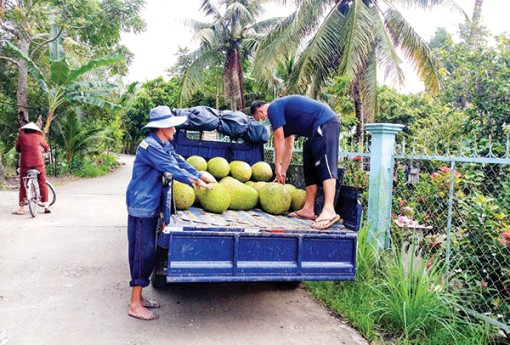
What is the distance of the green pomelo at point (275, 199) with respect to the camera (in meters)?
4.24

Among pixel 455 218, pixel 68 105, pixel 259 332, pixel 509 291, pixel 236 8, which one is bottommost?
pixel 259 332

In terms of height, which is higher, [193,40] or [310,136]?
[193,40]

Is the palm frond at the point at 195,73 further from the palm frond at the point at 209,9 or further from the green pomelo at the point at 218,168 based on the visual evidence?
the green pomelo at the point at 218,168

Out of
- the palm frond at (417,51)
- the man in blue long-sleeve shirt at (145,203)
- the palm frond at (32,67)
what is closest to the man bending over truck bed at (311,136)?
the man in blue long-sleeve shirt at (145,203)

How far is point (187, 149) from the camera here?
548 centimetres

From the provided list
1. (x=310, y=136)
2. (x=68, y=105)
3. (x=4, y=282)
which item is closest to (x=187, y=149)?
(x=310, y=136)

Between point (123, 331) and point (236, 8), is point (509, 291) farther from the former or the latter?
point (236, 8)

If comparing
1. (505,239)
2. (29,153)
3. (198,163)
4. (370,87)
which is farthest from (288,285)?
(370,87)

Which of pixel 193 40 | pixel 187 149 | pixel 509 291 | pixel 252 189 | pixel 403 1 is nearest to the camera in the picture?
pixel 509 291

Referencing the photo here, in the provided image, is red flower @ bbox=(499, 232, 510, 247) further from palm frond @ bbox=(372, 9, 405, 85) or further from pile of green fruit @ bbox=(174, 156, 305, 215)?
palm frond @ bbox=(372, 9, 405, 85)

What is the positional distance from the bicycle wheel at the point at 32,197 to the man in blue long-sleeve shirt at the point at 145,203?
16.0ft

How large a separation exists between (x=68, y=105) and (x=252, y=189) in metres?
13.6

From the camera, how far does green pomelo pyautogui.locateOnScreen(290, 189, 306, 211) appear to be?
4.39m

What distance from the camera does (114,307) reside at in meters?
3.74
